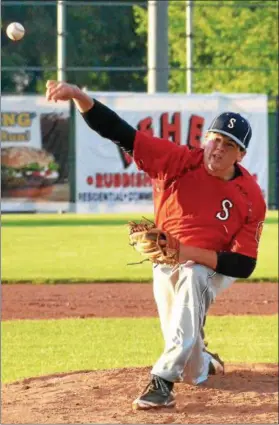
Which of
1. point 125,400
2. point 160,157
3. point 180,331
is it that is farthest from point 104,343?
point 160,157

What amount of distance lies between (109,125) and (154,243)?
57 cm

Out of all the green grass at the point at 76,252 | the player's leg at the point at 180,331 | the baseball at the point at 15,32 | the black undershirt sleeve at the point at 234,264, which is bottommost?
the green grass at the point at 76,252

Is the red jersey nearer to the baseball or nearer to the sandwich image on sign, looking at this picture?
the baseball

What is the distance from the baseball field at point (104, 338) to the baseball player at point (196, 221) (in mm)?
326

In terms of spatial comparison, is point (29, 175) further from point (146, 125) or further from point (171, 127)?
point (171, 127)

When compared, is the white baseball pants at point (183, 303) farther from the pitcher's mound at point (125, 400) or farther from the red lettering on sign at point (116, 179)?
the red lettering on sign at point (116, 179)

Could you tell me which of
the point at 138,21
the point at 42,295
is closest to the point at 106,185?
the point at 42,295

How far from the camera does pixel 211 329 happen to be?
9516 mm

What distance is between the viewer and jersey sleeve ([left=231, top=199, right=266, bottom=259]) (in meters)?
5.37

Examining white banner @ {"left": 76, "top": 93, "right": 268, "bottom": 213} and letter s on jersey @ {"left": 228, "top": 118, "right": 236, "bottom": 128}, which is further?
white banner @ {"left": 76, "top": 93, "right": 268, "bottom": 213}

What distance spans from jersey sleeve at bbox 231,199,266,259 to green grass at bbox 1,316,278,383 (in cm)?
229

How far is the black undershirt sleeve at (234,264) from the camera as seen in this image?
17.5ft

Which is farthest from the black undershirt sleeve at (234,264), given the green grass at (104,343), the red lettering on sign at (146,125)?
the red lettering on sign at (146,125)

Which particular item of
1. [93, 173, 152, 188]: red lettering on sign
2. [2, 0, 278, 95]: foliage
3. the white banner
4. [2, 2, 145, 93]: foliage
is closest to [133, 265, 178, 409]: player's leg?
the white banner
